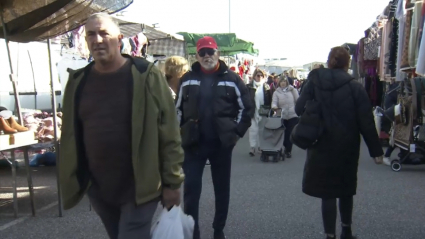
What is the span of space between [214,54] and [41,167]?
592cm

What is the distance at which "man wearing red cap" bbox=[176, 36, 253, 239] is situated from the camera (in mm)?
4379

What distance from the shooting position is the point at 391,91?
31.5 ft

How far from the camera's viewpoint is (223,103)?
4402mm

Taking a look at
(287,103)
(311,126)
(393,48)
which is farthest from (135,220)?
(287,103)

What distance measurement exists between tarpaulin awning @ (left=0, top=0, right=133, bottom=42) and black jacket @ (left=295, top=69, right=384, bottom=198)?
2.41 m

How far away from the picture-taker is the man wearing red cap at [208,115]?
438 cm

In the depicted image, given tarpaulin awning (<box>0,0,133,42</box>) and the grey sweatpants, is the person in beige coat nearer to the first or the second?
tarpaulin awning (<box>0,0,133,42</box>)

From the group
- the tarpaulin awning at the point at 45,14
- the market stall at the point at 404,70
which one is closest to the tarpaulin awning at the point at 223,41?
the market stall at the point at 404,70

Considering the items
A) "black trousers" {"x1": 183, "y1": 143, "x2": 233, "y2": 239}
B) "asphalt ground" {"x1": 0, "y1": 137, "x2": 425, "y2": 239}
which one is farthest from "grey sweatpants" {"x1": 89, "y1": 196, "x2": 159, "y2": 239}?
"asphalt ground" {"x1": 0, "y1": 137, "x2": 425, "y2": 239}

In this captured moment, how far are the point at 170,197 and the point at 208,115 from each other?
→ 1.55 m

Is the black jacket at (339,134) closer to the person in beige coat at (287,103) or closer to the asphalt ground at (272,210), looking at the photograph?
the asphalt ground at (272,210)

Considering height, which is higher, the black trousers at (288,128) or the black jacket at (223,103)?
the black jacket at (223,103)

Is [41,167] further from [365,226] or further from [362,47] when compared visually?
[362,47]

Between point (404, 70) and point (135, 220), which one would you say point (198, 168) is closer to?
point (135, 220)
